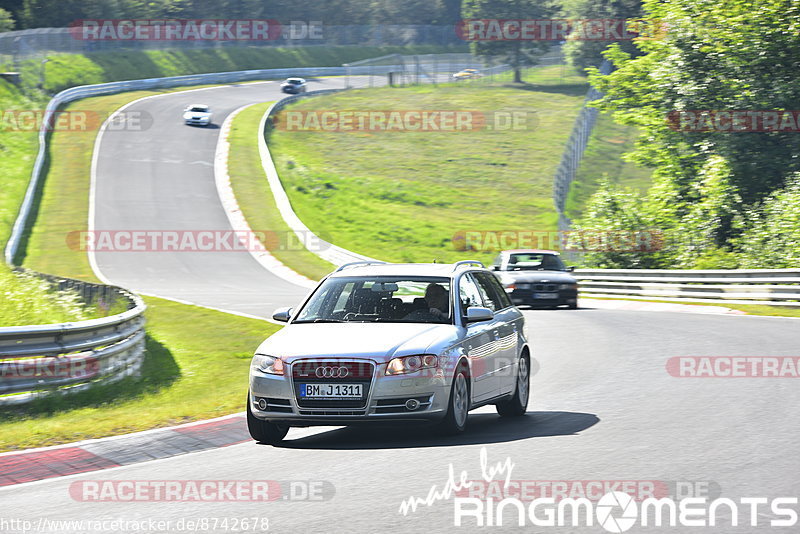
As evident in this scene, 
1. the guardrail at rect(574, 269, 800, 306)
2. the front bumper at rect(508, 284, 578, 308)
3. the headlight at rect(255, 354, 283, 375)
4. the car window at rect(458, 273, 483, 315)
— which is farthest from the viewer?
the front bumper at rect(508, 284, 578, 308)

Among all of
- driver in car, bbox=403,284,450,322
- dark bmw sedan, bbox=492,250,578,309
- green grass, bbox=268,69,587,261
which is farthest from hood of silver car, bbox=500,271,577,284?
driver in car, bbox=403,284,450,322

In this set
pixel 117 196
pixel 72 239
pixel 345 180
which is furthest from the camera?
pixel 345 180

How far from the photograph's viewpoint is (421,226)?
49719 millimetres

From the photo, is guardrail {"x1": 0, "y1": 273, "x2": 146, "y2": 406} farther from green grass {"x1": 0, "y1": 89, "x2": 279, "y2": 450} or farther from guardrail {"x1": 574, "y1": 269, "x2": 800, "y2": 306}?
guardrail {"x1": 574, "y1": 269, "x2": 800, "y2": 306}

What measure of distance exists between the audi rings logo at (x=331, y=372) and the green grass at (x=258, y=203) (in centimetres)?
2730

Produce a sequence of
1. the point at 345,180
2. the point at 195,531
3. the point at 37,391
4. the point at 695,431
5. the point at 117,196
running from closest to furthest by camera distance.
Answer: the point at 195,531, the point at 695,431, the point at 37,391, the point at 117,196, the point at 345,180

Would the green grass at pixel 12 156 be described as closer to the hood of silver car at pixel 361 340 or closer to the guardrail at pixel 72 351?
the guardrail at pixel 72 351

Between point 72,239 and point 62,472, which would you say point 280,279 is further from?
point 62,472

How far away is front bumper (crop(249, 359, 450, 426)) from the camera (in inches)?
365

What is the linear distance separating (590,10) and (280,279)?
253 feet

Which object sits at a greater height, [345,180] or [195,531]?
[195,531]

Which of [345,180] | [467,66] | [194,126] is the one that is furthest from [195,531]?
[467,66]

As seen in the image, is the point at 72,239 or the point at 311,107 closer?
the point at 72,239

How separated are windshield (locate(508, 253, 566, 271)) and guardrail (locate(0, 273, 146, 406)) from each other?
14942 millimetres
